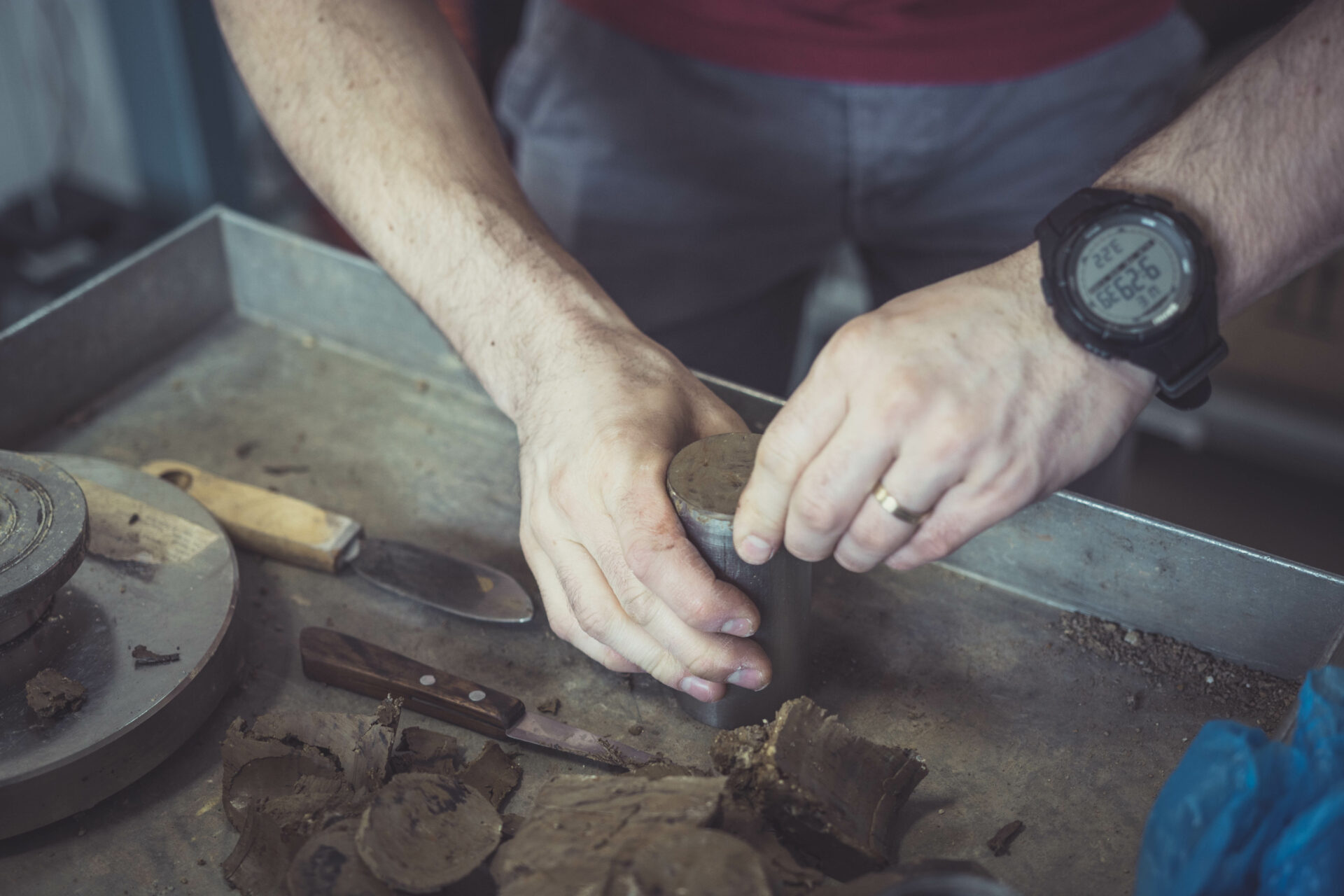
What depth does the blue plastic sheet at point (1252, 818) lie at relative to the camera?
79 cm

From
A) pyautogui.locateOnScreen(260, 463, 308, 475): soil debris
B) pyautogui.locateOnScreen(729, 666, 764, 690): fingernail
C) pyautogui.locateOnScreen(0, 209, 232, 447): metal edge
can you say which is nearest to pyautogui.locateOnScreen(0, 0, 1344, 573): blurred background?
pyautogui.locateOnScreen(0, 209, 232, 447): metal edge

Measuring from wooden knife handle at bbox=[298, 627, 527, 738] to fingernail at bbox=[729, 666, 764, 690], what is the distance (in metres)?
0.22

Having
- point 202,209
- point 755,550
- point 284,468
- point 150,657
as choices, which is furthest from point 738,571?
point 202,209

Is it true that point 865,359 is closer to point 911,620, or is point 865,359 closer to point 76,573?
point 911,620

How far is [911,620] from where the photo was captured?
4.11 ft

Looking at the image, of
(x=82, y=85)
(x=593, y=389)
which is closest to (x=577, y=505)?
(x=593, y=389)

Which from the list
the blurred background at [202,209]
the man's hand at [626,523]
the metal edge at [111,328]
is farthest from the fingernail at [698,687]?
the blurred background at [202,209]

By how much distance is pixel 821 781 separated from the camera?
0.95 metres

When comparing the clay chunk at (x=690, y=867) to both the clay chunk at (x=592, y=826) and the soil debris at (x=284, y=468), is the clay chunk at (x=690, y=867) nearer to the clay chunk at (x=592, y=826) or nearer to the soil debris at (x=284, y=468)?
the clay chunk at (x=592, y=826)

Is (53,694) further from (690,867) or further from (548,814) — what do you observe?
(690,867)

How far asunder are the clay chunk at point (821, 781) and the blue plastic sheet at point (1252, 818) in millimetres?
221

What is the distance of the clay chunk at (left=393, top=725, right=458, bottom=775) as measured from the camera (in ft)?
3.40

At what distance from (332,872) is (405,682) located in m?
0.25

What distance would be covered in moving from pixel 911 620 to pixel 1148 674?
0.27 metres
